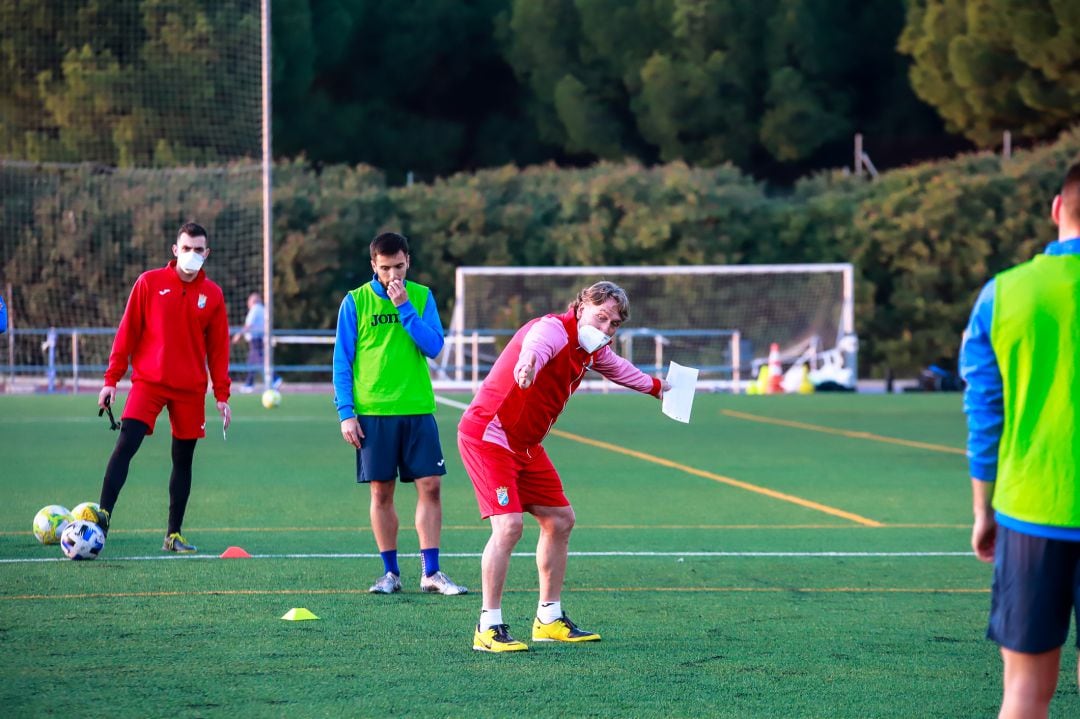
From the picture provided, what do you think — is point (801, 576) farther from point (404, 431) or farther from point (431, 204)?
point (431, 204)

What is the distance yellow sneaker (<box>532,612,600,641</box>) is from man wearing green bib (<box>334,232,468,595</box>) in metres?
1.27

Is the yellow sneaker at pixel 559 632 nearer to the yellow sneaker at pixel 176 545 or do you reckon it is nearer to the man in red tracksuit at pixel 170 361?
the man in red tracksuit at pixel 170 361

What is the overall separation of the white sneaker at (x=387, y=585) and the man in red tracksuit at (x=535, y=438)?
3.89 feet

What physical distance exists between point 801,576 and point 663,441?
9917mm

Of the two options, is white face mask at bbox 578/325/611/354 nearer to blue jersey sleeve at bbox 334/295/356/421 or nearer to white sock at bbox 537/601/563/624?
white sock at bbox 537/601/563/624

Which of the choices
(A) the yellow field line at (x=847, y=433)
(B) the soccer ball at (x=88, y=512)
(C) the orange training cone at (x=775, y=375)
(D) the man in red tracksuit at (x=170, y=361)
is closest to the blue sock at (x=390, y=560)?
(D) the man in red tracksuit at (x=170, y=361)

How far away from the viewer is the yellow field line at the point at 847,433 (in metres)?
17.9

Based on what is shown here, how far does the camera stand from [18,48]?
3634 centimetres

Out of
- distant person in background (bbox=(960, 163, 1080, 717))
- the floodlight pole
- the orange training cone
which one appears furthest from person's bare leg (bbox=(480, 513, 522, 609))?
the orange training cone

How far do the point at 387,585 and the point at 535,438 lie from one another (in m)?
1.69

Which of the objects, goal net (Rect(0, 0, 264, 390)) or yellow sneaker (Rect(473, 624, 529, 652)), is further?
goal net (Rect(0, 0, 264, 390))

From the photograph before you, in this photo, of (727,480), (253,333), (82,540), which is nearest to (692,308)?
(253,333)

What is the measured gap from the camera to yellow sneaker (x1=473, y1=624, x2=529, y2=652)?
6695 millimetres

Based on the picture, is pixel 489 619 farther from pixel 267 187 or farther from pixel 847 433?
pixel 267 187
